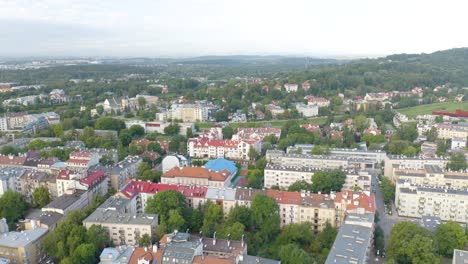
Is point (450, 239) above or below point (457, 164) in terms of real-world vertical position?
below

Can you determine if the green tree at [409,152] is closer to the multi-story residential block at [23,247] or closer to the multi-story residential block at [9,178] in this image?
the multi-story residential block at [23,247]

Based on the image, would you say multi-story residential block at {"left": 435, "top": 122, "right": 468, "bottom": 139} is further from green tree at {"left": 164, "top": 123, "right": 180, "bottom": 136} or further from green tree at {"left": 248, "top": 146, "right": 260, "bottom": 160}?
green tree at {"left": 164, "top": 123, "right": 180, "bottom": 136}

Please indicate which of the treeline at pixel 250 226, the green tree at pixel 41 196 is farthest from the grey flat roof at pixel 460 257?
the green tree at pixel 41 196

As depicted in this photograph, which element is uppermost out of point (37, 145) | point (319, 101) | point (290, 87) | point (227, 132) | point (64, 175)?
point (290, 87)

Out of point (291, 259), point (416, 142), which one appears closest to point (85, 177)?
point (291, 259)

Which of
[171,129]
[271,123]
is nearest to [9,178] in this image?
[171,129]

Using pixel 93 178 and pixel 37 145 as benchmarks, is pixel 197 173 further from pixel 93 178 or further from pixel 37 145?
pixel 37 145
